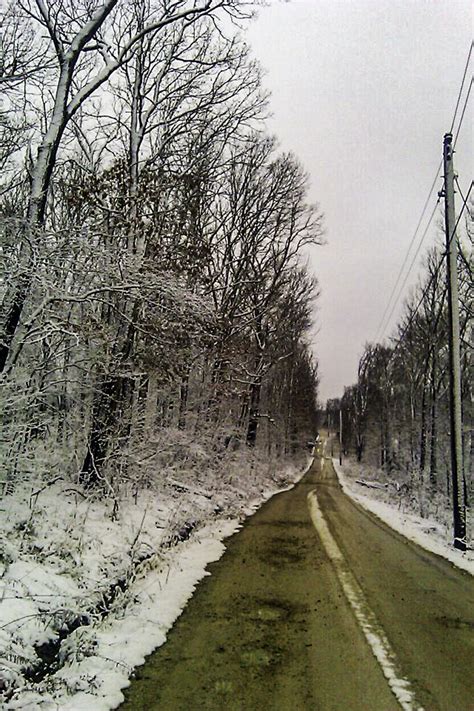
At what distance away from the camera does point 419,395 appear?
44.8 m

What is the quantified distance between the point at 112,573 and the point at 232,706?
10.5ft

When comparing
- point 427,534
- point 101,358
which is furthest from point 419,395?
point 101,358

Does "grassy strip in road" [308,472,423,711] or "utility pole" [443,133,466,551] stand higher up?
"utility pole" [443,133,466,551]

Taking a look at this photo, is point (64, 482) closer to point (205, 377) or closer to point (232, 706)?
point (232, 706)

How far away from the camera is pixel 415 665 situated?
4.79m

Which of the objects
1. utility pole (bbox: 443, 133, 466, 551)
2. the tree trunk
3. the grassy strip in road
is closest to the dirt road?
the grassy strip in road

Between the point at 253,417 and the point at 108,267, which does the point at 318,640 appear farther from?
the point at 253,417

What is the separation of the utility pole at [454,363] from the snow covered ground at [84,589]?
530 cm

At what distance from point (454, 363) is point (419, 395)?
112ft

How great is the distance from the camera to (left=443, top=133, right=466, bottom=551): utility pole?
11922 millimetres

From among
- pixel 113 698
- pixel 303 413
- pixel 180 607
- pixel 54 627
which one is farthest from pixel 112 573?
pixel 303 413

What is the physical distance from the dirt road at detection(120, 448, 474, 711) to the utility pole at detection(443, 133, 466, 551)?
108 inches

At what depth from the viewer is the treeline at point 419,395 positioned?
2772 cm

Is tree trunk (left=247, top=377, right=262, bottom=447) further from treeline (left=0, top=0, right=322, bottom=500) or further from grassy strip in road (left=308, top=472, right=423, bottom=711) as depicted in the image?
grassy strip in road (left=308, top=472, right=423, bottom=711)
